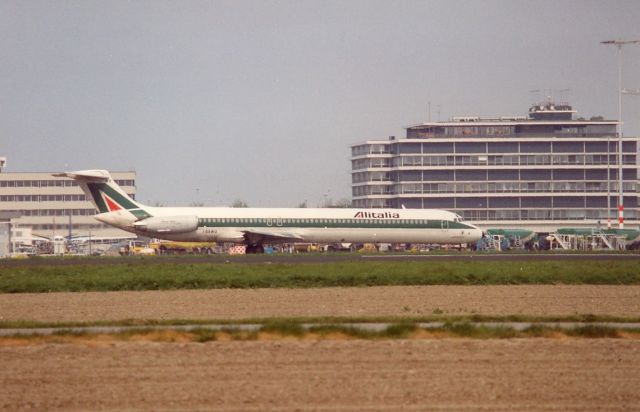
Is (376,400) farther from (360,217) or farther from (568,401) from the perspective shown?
(360,217)

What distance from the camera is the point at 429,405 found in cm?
1622

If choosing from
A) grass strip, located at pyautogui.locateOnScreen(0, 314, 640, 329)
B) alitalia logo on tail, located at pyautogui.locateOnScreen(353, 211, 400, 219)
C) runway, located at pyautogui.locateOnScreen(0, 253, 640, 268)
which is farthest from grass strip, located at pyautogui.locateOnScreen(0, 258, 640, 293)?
alitalia logo on tail, located at pyautogui.locateOnScreen(353, 211, 400, 219)

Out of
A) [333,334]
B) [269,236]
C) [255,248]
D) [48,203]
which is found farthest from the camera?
[48,203]

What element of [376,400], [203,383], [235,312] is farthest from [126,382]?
[235,312]

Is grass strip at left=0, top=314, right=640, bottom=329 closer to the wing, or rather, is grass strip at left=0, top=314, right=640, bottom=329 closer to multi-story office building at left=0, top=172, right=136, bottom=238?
the wing

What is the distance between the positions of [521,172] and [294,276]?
Result: 112660mm

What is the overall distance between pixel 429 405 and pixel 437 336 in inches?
229

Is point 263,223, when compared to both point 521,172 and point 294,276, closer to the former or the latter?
point 294,276

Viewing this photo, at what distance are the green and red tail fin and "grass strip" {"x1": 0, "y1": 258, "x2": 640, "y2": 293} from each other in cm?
1897

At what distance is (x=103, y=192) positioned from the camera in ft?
209

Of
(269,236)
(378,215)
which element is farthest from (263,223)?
(378,215)

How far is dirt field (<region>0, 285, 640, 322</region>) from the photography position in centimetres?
2766

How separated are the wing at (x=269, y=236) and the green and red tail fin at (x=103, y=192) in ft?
23.2

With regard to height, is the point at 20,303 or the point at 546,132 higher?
the point at 546,132
